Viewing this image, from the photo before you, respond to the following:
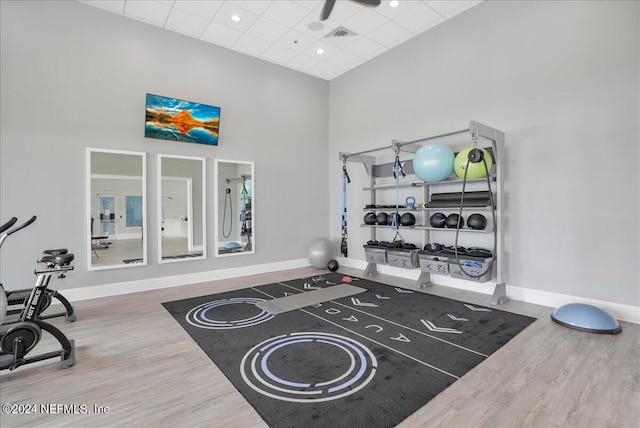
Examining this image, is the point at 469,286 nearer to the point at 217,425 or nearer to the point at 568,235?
the point at 568,235

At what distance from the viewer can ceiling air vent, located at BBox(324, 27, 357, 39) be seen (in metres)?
5.06

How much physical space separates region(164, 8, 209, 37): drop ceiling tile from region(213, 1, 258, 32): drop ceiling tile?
0.27 metres

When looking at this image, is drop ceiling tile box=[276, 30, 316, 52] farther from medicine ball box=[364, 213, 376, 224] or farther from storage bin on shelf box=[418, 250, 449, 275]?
storage bin on shelf box=[418, 250, 449, 275]

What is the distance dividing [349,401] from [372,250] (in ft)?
11.4

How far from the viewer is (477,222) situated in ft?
13.6

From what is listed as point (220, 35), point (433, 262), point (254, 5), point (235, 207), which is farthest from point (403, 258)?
point (220, 35)

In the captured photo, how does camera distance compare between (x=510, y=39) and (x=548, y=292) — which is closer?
(x=548, y=292)

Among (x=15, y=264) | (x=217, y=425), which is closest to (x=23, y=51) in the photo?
(x=15, y=264)

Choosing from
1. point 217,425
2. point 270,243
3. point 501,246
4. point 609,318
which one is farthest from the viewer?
point 270,243

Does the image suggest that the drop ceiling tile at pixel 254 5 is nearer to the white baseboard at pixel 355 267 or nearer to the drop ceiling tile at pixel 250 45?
the drop ceiling tile at pixel 250 45

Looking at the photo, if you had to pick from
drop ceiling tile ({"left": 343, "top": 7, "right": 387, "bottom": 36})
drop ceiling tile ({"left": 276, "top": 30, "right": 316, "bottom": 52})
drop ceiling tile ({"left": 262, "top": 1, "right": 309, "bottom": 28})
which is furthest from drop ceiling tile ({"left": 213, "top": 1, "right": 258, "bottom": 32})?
drop ceiling tile ({"left": 343, "top": 7, "right": 387, "bottom": 36})

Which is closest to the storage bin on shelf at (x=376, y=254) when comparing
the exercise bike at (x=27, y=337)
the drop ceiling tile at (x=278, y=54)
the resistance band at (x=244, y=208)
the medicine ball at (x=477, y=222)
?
the medicine ball at (x=477, y=222)

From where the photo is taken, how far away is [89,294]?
4359 mm

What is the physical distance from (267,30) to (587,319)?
567cm
